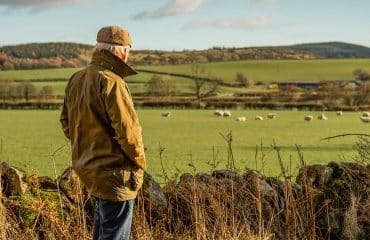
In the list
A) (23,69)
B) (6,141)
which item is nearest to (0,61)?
(23,69)

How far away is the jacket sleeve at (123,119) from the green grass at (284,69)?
89532mm

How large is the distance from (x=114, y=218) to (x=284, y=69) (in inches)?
4147

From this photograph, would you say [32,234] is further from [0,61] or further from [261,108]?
[0,61]

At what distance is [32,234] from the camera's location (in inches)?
233

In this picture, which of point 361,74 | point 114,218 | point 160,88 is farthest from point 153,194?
point 361,74

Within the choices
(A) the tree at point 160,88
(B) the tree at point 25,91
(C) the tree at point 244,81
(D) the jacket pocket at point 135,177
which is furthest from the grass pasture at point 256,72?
(D) the jacket pocket at point 135,177

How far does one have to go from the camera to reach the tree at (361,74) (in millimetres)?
94631

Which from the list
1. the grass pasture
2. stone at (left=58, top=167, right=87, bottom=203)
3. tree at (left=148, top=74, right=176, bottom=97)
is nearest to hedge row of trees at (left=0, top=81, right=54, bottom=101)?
tree at (left=148, top=74, right=176, bottom=97)

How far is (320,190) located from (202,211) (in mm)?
1913

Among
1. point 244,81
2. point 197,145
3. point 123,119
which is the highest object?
point 123,119

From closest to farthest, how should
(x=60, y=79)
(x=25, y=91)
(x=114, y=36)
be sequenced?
(x=114, y=36) → (x=25, y=91) → (x=60, y=79)

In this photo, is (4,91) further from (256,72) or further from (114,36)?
(114,36)

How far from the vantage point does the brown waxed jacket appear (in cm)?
454

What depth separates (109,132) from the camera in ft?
15.3
